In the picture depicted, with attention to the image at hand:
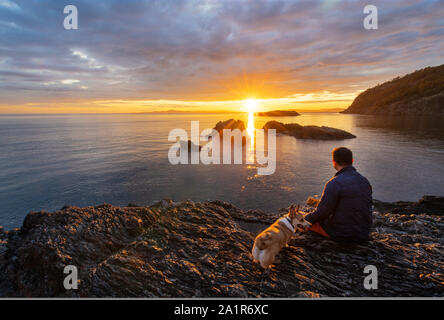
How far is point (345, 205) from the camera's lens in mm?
5184

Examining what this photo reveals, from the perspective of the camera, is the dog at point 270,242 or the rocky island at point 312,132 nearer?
the dog at point 270,242

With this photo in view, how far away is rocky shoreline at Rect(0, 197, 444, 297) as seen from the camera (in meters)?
4.70

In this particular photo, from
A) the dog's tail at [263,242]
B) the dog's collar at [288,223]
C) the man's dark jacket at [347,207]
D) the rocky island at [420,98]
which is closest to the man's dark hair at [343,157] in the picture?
the man's dark jacket at [347,207]

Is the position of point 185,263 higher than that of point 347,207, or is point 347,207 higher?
point 347,207

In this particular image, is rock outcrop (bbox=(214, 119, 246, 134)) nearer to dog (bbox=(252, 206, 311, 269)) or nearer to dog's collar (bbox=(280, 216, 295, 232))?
dog's collar (bbox=(280, 216, 295, 232))

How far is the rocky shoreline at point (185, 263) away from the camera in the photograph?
4.70m

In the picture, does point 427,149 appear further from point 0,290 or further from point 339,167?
point 0,290

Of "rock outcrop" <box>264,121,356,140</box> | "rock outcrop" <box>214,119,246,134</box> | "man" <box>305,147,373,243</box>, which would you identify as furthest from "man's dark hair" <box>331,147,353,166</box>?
"rock outcrop" <box>214,119,246,134</box>

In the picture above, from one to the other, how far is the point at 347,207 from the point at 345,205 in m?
0.07

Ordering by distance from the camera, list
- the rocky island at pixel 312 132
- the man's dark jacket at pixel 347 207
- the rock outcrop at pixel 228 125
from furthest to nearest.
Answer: the rock outcrop at pixel 228 125
the rocky island at pixel 312 132
the man's dark jacket at pixel 347 207

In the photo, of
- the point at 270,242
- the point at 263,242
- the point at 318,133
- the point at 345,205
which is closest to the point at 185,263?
the point at 263,242

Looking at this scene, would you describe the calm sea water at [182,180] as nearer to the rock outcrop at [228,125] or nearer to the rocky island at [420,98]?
the rock outcrop at [228,125]

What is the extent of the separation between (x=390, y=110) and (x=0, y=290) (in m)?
214

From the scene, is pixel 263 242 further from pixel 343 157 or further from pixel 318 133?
pixel 318 133
